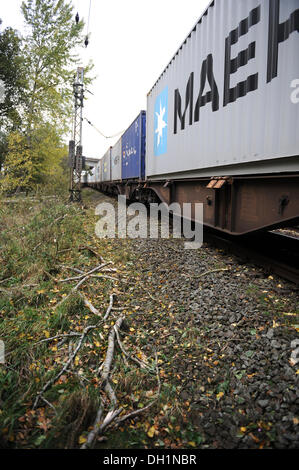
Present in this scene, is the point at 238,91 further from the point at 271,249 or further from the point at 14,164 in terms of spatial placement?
the point at 14,164

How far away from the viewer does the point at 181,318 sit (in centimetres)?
296

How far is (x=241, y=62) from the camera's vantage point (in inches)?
134

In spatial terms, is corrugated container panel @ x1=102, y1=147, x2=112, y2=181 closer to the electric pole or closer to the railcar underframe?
the electric pole

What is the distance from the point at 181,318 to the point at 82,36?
68.9 ft

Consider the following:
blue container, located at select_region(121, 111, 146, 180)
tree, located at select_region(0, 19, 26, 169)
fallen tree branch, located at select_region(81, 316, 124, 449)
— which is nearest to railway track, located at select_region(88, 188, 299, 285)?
fallen tree branch, located at select_region(81, 316, 124, 449)

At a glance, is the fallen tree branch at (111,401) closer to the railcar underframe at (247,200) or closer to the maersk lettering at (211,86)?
the railcar underframe at (247,200)

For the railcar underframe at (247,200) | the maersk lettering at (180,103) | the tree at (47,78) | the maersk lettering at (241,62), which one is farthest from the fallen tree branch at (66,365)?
the tree at (47,78)

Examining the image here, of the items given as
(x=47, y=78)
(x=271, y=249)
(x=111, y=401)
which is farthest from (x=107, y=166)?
(x=111, y=401)

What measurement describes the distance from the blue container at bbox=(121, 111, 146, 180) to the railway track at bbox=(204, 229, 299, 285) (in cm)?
495

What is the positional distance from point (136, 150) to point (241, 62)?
22.6 feet

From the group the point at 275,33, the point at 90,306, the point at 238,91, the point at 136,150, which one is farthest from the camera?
the point at 136,150

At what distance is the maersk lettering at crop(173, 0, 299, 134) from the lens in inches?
109

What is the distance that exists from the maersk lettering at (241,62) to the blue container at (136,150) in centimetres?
429

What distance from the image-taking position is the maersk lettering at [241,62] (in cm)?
276
